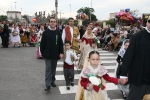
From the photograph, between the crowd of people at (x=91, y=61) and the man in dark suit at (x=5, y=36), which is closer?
the crowd of people at (x=91, y=61)

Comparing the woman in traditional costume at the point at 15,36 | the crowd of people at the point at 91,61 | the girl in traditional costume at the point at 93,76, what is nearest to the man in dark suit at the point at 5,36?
the woman in traditional costume at the point at 15,36

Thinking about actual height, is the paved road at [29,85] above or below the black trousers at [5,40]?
below

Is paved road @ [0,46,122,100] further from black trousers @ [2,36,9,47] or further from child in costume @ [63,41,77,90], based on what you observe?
black trousers @ [2,36,9,47]

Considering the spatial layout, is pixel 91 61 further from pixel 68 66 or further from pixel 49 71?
pixel 68 66

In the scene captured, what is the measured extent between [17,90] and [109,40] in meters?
10.9

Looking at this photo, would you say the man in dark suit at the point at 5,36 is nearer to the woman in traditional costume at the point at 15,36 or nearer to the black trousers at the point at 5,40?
the black trousers at the point at 5,40

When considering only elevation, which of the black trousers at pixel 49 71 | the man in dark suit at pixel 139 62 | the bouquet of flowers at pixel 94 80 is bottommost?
the black trousers at pixel 49 71

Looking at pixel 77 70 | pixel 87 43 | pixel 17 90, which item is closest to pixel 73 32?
pixel 87 43

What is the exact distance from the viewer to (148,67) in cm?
337

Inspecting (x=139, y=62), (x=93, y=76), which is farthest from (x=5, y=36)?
(x=139, y=62)

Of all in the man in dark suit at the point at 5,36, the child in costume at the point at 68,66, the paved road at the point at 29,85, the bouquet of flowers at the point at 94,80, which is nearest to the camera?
the bouquet of flowers at the point at 94,80

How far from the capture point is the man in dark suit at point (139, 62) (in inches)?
132

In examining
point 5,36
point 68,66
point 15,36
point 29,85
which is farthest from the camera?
point 15,36

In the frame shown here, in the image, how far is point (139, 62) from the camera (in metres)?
3.38
